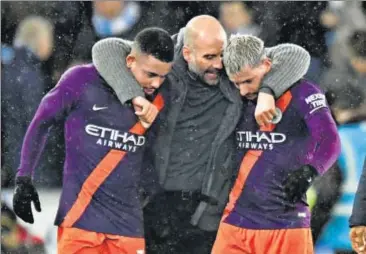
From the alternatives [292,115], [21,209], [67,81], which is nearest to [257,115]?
[292,115]

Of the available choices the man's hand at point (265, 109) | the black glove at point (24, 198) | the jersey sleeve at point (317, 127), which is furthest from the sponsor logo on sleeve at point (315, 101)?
the black glove at point (24, 198)

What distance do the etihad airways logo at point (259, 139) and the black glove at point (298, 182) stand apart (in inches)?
4.7

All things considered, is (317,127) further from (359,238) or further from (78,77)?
(78,77)

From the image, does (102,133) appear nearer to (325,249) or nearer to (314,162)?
(314,162)

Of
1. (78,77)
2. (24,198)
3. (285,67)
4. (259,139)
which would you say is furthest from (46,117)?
(285,67)

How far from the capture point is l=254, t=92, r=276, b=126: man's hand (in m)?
3.37

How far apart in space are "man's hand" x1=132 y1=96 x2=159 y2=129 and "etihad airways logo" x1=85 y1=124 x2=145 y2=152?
6 centimetres

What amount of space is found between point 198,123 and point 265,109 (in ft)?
0.83

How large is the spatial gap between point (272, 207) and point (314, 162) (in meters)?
0.21

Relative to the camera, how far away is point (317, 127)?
3.37 metres

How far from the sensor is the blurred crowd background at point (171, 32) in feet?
11.9

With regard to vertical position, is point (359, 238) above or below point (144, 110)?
below

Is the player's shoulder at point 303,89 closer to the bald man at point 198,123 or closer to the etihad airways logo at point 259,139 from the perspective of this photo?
the bald man at point 198,123

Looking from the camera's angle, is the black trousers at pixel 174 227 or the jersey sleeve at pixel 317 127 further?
the black trousers at pixel 174 227
